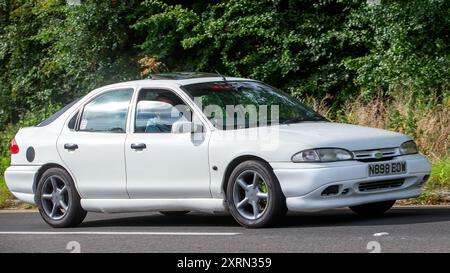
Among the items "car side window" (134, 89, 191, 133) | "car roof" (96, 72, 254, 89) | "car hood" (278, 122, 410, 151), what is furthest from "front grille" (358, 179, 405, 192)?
"car roof" (96, 72, 254, 89)

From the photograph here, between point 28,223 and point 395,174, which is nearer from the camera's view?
point 395,174

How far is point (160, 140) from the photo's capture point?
11.4 m

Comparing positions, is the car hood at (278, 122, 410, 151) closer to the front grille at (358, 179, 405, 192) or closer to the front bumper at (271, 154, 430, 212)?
the front bumper at (271, 154, 430, 212)

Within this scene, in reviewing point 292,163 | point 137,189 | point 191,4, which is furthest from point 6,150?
point 292,163

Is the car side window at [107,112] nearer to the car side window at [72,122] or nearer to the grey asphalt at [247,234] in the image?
the car side window at [72,122]

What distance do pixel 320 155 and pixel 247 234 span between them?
1.02 m

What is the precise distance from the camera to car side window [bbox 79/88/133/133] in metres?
11.9

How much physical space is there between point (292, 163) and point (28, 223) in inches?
156

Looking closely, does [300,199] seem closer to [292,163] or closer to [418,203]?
[292,163]

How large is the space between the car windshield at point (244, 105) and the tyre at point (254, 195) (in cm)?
66

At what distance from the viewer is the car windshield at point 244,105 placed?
Answer: 36.8ft

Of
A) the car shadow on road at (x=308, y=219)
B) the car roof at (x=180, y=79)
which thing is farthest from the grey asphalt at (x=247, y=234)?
the car roof at (x=180, y=79)

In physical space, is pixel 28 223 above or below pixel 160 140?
below

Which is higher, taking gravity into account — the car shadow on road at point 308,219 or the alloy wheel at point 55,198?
the alloy wheel at point 55,198
